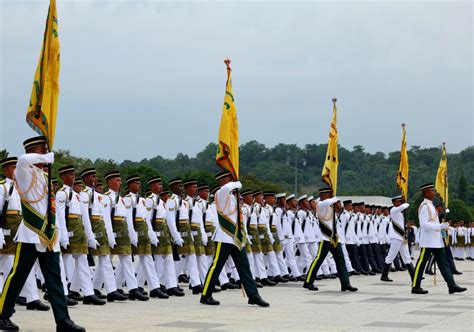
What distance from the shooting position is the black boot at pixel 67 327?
29.5ft

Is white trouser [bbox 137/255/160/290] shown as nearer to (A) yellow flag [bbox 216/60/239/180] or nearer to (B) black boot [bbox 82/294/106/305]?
(B) black boot [bbox 82/294/106/305]

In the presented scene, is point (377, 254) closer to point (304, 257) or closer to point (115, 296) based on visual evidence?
point (304, 257)

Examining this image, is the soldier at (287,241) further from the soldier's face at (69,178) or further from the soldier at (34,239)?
the soldier at (34,239)

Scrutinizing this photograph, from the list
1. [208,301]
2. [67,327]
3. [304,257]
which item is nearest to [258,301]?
[208,301]

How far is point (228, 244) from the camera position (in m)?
13.0

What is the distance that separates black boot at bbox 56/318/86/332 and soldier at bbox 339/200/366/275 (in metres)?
12.9

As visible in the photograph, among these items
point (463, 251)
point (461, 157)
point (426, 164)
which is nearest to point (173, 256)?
point (463, 251)

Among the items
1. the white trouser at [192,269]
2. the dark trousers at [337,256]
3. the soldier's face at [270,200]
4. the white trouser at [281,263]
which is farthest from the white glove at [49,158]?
the soldier's face at [270,200]

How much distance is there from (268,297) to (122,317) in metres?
4.15

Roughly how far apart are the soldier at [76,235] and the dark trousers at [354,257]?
1042cm

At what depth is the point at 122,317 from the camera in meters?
11.2

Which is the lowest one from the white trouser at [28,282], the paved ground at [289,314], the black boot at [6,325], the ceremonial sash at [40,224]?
the paved ground at [289,314]

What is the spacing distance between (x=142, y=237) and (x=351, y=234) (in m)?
8.68

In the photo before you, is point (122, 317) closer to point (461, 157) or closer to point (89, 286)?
point (89, 286)
